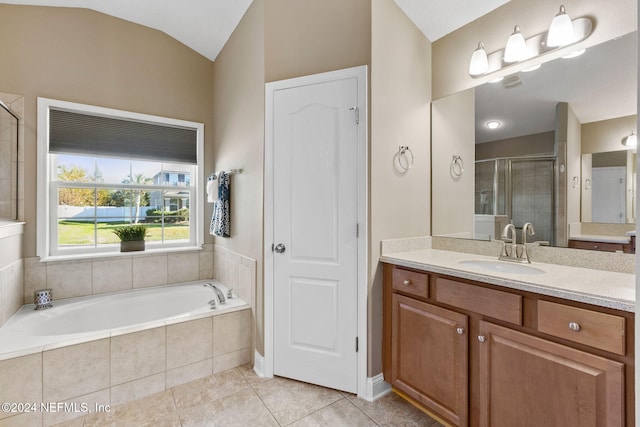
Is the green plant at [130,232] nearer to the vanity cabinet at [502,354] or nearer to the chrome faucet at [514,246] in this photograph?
the vanity cabinet at [502,354]

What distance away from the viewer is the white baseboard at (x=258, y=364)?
2.15 meters

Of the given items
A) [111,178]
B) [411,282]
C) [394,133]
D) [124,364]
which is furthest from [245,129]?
[124,364]

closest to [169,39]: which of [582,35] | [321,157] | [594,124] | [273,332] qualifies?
[321,157]

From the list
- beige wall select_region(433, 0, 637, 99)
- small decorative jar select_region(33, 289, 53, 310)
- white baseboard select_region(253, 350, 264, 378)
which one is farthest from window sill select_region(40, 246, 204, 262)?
beige wall select_region(433, 0, 637, 99)

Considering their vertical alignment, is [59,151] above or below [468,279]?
above

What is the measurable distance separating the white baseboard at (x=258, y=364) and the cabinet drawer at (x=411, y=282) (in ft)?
3.77

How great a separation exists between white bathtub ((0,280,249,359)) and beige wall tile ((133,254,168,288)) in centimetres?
7

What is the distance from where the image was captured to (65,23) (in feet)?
8.14

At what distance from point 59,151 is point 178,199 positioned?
102 cm

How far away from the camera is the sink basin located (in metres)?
1.55

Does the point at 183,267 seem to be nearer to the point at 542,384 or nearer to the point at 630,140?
the point at 542,384

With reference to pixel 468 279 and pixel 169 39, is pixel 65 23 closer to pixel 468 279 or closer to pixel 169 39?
pixel 169 39

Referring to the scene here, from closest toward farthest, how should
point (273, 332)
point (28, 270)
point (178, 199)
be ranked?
1. point (273, 332)
2. point (28, 270)
3. point (178, 199)

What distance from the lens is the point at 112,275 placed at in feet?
8.85
